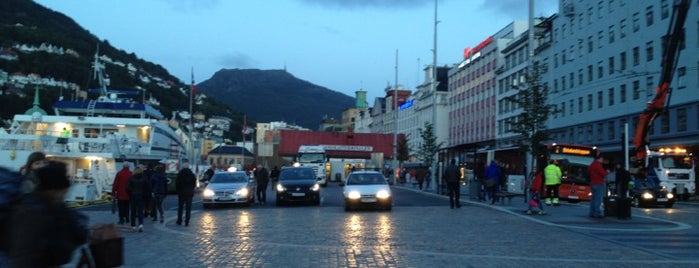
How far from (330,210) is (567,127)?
49036mm

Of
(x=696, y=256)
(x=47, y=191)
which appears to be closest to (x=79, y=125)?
(x=696, y=256)

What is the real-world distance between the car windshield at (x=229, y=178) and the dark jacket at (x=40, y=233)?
79.1 feet

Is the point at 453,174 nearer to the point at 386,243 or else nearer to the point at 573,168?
the point at 573,168

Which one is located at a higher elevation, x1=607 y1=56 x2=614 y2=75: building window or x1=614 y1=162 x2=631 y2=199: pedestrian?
x1=607 y1=56 x2=614 y2=75: building window

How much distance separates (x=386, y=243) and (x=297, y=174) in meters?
16.2

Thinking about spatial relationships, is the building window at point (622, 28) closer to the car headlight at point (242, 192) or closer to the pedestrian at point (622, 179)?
the pedestrian at point (622, 179)

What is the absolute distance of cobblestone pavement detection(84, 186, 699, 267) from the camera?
1088cm

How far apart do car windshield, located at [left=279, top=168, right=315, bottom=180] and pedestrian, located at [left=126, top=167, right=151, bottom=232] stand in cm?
1176

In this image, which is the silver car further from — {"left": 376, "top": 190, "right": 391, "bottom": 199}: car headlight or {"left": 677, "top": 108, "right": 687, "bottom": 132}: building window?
{"left": 677, "top": 108, "right": 687, "bottom": 132}: building window

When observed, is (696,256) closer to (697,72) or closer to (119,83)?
(697,72)

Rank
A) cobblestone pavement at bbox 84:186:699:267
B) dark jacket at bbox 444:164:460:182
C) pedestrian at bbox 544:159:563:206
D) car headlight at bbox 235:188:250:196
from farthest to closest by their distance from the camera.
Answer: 1. car headlight at bbox 235:188:250:196
2. pedestrian at bbox 544:159:563:206
3. dark jacket at bbox 444:164:460:182
4. cobblestone pavement at bbox 84:186:699:267

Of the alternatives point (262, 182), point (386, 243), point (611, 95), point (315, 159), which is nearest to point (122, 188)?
point (386, 243)

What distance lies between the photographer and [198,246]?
1323 centimetres

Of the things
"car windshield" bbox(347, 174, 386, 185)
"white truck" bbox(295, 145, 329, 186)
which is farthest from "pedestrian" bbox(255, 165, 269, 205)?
"white truck" bbox(295, 145, 329, 186)
